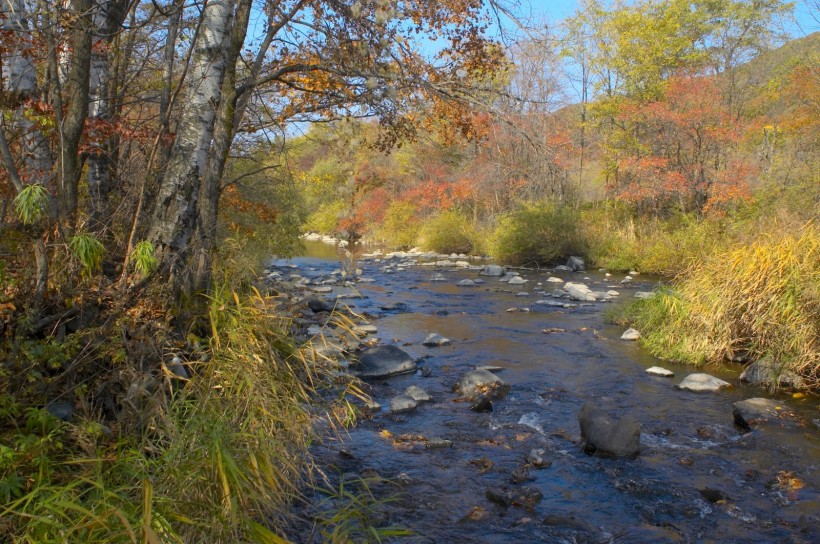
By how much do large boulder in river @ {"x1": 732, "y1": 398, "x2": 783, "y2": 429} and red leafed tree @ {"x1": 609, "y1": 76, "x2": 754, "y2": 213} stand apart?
43.0 ft

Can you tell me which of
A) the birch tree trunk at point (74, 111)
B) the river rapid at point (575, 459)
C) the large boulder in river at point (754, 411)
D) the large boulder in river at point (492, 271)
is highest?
the birch tree trunk at point (74, 111)

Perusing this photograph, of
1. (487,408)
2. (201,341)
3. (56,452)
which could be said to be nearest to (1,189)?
(201,341)

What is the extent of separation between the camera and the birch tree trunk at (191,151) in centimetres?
443

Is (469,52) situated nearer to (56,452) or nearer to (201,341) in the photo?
(201,341)

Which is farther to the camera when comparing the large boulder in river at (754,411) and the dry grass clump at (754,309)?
the dry grass clump at (754,309)

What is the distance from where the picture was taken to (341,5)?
17.3ft

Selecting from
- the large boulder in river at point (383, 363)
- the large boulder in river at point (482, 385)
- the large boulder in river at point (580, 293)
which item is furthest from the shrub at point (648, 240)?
the large boulder in river at point (383, 363)

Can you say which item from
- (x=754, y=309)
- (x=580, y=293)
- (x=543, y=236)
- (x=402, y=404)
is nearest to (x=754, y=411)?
(x=754, y=309)

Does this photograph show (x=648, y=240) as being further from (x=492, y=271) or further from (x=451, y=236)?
(x=451, y=236)

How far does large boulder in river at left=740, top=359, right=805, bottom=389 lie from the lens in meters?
6.25

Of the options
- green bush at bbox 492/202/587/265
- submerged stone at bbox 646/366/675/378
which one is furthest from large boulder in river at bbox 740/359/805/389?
green bush at bbox 492/202/587/265

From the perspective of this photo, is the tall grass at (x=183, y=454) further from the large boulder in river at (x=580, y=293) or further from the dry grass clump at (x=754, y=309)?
the large boulder in river at (x=580, y=293)

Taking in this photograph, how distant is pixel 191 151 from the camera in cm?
460

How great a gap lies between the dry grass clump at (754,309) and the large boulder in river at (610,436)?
2747mm
